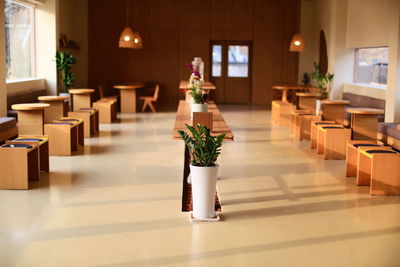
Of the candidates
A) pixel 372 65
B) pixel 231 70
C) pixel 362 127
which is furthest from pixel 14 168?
pixel 231 70

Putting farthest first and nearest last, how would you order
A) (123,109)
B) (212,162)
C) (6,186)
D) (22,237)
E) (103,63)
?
(103,63)
(123,109)
(6,186)
(212,162)
(22,237)

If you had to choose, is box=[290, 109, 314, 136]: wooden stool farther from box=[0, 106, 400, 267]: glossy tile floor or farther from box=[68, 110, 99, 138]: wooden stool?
box=[68, 110, 99, 138]: wooden stool

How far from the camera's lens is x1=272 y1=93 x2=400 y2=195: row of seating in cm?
599

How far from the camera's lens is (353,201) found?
571 cm

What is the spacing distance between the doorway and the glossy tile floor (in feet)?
32.4

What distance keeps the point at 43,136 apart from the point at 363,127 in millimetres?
5008

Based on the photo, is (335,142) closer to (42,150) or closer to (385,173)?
(385,173)

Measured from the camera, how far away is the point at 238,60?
17.9 metres

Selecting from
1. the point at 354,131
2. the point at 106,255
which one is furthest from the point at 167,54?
the point at 106,255

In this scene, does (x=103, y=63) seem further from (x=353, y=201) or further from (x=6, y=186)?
(x=353, y=201)

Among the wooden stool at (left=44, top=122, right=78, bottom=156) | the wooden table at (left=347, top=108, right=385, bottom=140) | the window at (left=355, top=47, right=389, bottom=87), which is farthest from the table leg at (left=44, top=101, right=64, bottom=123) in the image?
the window at (left=355, top=47, right=389, bottom=87)

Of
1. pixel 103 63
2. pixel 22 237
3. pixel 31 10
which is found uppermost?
pixel 31 10

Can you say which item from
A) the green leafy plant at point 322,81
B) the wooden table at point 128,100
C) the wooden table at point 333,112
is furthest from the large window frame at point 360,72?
the wooden table at point 128,100

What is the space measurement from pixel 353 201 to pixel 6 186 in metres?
3.96
